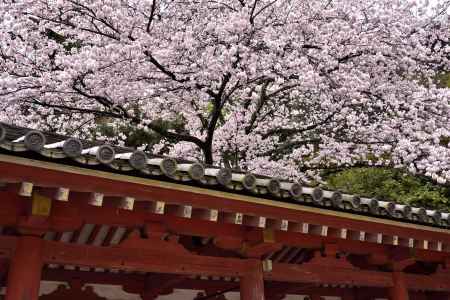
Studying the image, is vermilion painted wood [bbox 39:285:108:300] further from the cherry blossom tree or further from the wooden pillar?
the cherry blossom tree

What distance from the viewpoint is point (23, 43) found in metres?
10.4

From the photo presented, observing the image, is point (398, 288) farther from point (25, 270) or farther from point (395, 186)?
point (395, 186)

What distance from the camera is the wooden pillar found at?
20.3 ft

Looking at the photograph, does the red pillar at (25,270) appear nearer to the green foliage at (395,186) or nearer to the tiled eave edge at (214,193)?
the tiled eave edge at (214,193)

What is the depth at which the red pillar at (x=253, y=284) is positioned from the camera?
16.1ft

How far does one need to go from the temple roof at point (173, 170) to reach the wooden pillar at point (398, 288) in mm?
1104

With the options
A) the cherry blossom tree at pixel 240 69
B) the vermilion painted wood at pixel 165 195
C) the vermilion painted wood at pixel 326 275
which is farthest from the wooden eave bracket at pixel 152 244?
the cherry blossom tree at pixel 240 69

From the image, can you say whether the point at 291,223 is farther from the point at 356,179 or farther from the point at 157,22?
the point at 356,179

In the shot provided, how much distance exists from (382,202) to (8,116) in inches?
324

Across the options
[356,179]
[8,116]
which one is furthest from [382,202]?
[356,179]

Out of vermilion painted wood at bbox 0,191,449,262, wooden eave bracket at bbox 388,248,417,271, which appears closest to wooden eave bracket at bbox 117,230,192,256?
vermilion painted wood at bbox 0,191,449,262

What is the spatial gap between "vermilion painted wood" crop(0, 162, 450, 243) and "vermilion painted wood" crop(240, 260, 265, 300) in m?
0.76

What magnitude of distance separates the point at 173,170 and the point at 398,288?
12.7 feet

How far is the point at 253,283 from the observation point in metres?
4.97
